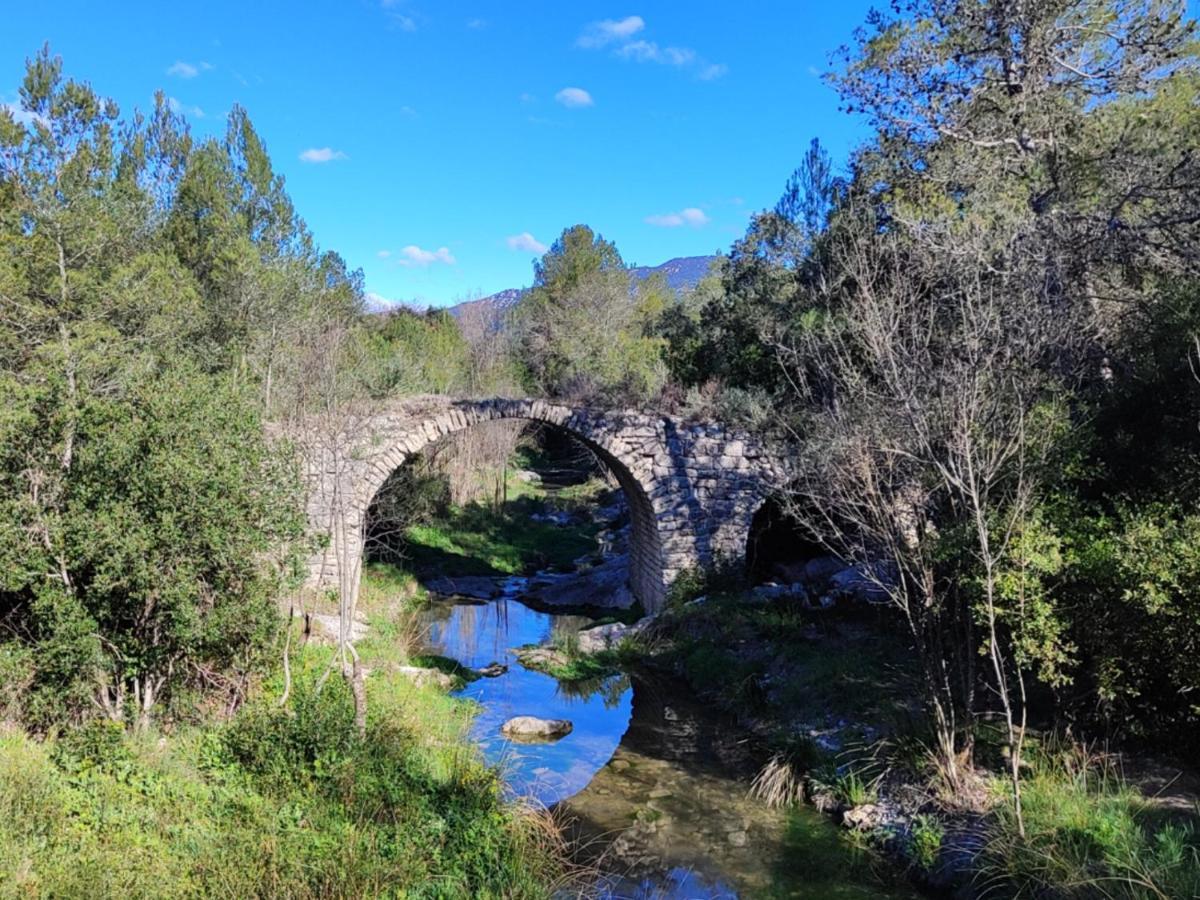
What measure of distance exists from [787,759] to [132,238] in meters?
14.0

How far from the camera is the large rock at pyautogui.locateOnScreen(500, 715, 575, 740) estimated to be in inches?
357

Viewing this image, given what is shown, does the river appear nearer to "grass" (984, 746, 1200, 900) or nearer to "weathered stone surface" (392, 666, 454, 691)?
"weathered stone surface" (392, 666, 454, 691)

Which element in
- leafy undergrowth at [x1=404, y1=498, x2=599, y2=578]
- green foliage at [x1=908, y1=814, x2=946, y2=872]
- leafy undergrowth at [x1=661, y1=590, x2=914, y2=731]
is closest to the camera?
green foliage at [x1=908, y1=814, x2=946, y2=872]

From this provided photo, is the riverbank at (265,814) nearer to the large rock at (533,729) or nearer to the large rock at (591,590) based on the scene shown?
the large rock at (533,729)

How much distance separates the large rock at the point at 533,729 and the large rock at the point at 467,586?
7.88 metres

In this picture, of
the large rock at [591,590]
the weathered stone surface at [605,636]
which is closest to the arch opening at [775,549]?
the weathered stone surface at [605,636]

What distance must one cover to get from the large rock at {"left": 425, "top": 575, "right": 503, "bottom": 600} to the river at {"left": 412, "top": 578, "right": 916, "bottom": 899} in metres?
4.78

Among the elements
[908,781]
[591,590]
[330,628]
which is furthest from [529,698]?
[591,590]

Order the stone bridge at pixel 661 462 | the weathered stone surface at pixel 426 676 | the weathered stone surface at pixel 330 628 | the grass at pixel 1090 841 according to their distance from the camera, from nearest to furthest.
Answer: the grass at pixel 1090 841 → the weathered stone surface at pixel 426 676 → the weathered stone surface at pixel 330 628 → the stone bridge at pixel 661 462

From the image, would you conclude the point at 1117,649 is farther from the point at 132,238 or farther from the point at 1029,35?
the point at 132,238

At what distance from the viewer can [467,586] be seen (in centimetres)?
1758

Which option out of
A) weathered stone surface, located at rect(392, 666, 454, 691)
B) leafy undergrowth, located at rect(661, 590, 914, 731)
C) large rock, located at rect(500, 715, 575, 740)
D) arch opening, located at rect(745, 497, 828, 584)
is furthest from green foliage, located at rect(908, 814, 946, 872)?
arch opening, located at rect(745, 497, 828, 584)

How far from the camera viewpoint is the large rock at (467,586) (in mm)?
17125

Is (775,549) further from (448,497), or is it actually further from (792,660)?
(448,497)
